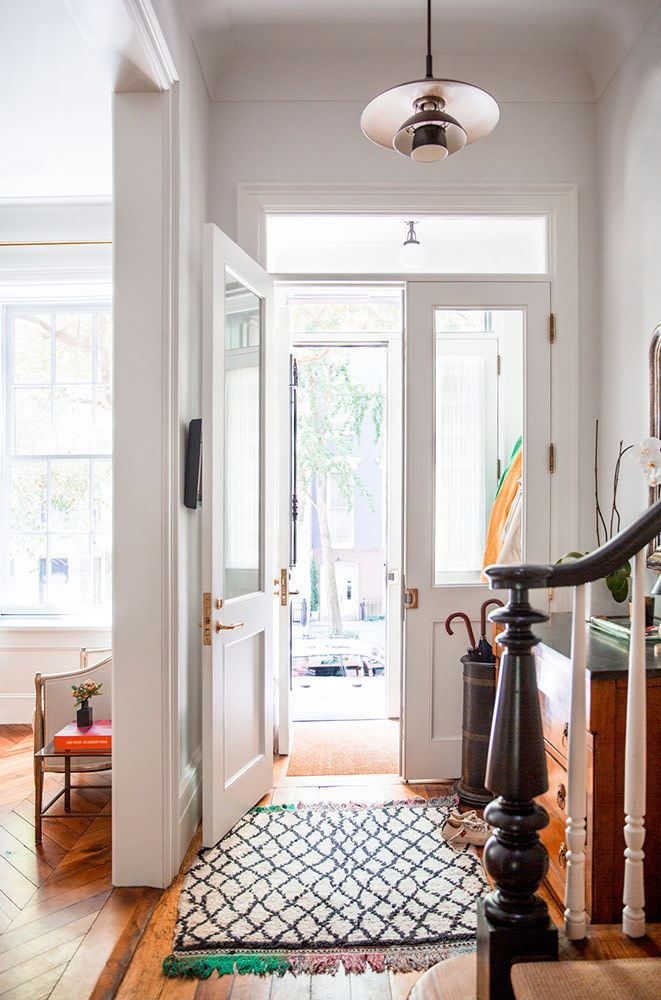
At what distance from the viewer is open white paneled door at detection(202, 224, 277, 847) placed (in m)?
2.57

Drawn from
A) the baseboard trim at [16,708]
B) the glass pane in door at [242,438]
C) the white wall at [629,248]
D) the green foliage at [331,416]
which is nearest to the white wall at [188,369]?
the glass pane in door at [242,438]

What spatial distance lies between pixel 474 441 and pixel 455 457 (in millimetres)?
119

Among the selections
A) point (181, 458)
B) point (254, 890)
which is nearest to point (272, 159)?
point (181, 458)

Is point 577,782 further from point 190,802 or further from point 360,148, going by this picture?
point 360,148

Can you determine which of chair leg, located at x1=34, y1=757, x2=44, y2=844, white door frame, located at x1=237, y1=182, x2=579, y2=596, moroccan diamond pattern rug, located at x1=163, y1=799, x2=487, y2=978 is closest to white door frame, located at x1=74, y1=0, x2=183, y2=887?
moroccan diamond pattern rug, located at x1=163, y1=799, x2=487, y2=978

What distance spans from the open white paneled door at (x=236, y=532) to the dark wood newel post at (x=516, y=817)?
1.51 meters

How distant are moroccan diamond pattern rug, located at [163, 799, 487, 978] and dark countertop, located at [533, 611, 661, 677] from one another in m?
0.85

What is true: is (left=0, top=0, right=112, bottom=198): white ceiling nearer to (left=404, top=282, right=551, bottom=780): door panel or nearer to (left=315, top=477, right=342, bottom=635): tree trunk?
(left=404, top=282, right=551, bottom=780): door panel

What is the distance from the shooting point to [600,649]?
2.16m

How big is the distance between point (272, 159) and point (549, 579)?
8.72 feet

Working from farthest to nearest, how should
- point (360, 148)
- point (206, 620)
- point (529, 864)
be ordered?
1. point (360, 148)
2. point (206, 620)
3. point (529, 864)

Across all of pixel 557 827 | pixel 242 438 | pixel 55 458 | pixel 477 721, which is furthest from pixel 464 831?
pixel 55 458

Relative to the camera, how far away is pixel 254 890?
2.34 m

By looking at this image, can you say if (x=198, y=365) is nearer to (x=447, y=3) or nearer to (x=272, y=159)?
(x=272, y=159)
